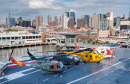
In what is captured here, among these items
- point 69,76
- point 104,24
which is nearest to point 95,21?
point 104,24

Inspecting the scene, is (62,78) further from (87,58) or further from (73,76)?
(87,58)

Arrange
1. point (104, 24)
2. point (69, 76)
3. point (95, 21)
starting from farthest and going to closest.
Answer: point (95, 21), point (104, 24), point (69, 76)

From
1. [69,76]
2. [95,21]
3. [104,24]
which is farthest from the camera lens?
[95,21]

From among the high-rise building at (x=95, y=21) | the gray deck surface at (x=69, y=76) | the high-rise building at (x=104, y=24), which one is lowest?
the gray deck surface at (x=69, y=76)

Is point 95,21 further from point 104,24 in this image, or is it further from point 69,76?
point 69,76

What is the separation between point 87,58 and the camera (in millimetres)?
14242

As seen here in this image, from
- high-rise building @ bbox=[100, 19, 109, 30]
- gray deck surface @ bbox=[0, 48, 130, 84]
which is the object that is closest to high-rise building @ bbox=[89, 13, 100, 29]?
high-rise building @ bbox=[100, 19, 109, 30]

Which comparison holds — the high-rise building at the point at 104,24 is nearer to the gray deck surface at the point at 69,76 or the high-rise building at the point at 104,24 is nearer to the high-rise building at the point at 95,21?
the high-rise building at the point at 95,21

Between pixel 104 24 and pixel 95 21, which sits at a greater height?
pixel 95 21

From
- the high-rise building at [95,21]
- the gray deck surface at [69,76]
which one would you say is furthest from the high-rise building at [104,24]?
the gray deck surface at [69,76]

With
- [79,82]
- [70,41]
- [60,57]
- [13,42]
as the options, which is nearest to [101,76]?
[79,82]

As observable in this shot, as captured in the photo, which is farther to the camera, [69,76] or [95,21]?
[95,21]

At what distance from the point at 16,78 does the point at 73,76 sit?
10.9 feet

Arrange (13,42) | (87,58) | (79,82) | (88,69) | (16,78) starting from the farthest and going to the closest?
(13,42)
(87,58)
(88,69)
(16,78)
(79,82)
